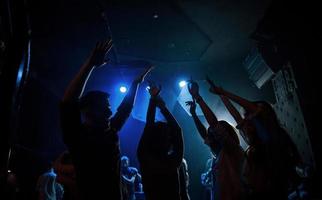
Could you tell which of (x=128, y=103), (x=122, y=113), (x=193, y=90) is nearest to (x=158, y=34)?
(x=193, y=90)

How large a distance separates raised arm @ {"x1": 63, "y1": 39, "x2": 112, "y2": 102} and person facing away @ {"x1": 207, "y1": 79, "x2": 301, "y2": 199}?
1.51 metres

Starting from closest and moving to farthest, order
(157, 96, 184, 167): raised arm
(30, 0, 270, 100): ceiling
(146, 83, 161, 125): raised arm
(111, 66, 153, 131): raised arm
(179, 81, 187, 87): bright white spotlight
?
(111, 66, 153, 131): raised arm
(157, 96, 184, 167): raised arm
(146, 83, 161, 125): raised arm
(30, 0, 270, 100): ceiling
(179, 81, 187, 87): bright white spotlight

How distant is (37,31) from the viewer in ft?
20.4

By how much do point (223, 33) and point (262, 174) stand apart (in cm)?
396

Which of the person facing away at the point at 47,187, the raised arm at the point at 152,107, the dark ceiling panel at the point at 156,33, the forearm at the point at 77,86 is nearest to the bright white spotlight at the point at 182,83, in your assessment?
the dark ceiling panel at the point at 156,33

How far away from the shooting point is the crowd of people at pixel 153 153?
2094 millimetres

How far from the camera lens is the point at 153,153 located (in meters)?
2.89

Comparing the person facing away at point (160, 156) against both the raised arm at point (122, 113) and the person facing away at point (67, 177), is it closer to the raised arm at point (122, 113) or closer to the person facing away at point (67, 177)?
the raised arm at point (122, 113)

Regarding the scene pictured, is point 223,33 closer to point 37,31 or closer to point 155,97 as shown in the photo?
point 155,97

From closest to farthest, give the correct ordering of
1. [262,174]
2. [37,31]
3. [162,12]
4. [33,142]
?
[262,174]
[162,12]
[37,31]
[33,142]

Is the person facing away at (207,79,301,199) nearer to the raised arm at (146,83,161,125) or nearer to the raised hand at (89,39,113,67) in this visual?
the raised arm at (146,83,161,125)

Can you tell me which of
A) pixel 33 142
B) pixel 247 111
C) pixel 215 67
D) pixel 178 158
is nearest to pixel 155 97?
pixel 178 158

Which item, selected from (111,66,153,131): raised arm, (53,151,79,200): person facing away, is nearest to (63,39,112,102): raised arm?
(111,66,153,131): raised arm

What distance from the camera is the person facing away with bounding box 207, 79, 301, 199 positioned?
2318 millimetres
